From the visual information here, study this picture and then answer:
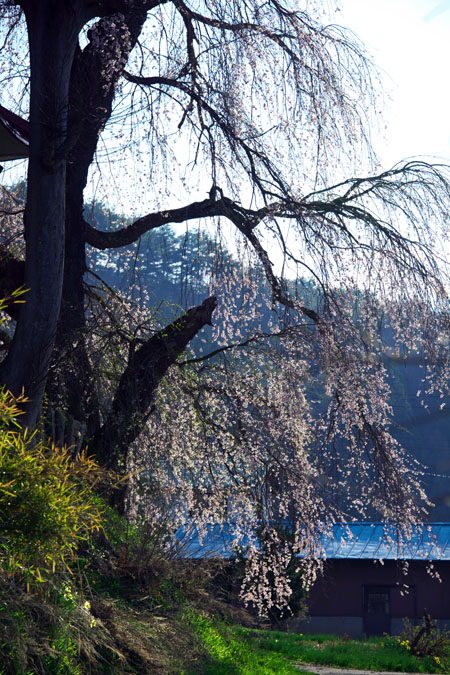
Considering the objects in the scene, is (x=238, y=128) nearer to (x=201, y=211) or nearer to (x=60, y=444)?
(x=201, y=211)

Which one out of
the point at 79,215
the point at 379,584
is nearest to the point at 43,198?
the point at 79,215

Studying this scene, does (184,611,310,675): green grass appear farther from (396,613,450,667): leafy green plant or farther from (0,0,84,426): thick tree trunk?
(396,613,450,667): leafy green plant

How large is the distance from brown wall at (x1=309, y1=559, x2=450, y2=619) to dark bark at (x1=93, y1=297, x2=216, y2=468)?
1603 cm

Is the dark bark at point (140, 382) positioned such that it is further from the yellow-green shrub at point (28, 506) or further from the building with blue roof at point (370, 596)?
the building with blue roof at point (370, 596)

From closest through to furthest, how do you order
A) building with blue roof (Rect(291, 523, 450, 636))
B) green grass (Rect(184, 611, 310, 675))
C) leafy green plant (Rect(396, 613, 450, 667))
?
green grass (Rect(184, 611, 310, 675))
leafy green plant (Rect(396, 613, 450, 667))
building with blue roof (Rect(291, 523, 450, 636))

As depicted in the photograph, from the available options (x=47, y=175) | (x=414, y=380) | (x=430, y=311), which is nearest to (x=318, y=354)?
(x=430, y=311)

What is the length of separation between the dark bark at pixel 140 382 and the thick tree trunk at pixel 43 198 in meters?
1.77

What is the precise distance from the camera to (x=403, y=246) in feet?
29.6

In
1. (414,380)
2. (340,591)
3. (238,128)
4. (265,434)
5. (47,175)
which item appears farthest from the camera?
(414,380)

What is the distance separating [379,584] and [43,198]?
812 inches

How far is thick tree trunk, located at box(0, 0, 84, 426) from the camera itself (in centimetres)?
745

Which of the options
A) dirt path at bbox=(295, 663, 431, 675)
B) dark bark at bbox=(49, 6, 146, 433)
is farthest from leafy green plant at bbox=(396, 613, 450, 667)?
dark bark at bbox=(49, 6, 146, 433)

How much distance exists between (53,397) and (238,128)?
3.79m

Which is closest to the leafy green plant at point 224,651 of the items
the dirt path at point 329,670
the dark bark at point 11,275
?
the dirt path at point 329,670
